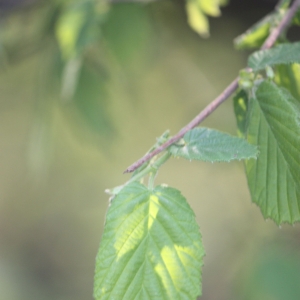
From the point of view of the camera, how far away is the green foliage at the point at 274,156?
50cm

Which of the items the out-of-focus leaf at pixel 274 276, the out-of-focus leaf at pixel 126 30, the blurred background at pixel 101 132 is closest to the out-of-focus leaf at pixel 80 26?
the blurred background at pixel 101 132

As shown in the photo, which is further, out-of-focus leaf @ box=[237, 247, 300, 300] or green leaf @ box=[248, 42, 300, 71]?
out-of-focus leaf @ box=[237, 247, 300, 300]

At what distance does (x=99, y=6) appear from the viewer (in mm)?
1122

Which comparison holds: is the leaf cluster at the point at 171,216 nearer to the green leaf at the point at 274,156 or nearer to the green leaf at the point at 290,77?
the green leaf at the point at 274,156

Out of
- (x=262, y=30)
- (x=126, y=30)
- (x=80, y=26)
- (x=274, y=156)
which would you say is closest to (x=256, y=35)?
(x=262, y=30)

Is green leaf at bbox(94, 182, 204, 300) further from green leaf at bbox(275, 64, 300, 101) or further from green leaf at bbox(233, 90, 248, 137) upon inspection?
green leaf at bbox(275, 64, 300, 101)

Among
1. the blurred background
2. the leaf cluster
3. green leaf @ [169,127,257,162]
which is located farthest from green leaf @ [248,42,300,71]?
the blurred background

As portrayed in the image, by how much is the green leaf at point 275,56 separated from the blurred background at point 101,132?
559mm

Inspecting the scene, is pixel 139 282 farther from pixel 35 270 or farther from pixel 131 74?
pixel 35 270

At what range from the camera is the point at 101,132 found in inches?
55.3

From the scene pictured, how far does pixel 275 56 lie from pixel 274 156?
139 mm

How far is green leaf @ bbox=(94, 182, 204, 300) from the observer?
451 millimetres

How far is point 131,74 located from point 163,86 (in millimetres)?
1116

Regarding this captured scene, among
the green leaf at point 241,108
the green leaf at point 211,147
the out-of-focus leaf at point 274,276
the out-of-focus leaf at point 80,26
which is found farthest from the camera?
the out-of-focus leaf at point 274,276
